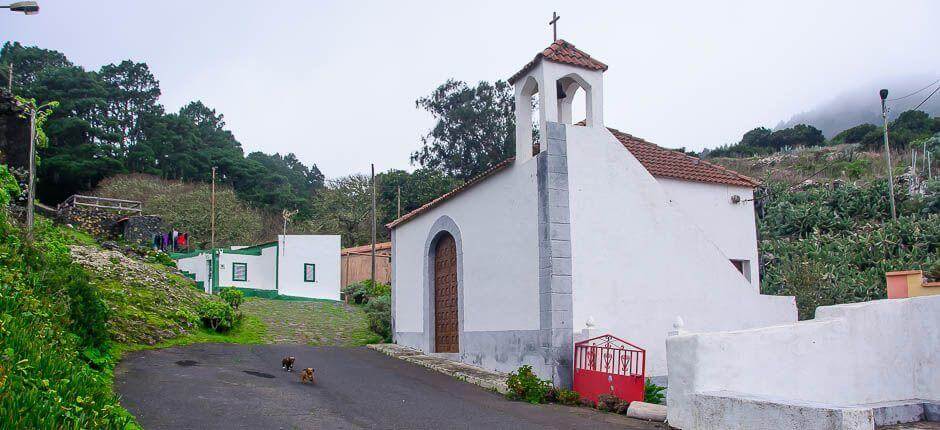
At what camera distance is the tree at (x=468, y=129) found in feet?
140

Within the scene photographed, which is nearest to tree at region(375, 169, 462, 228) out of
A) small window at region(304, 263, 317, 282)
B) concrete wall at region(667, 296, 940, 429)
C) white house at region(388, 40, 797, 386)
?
small window at region(304, 263, 317, 282)

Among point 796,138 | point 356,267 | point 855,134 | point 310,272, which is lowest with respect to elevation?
point 310,272

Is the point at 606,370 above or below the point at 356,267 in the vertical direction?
below

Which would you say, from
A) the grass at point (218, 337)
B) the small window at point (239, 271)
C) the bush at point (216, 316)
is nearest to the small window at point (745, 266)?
the grass at point (218, 337)

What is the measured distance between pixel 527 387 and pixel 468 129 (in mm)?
34072

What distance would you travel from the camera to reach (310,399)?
9.05 meters

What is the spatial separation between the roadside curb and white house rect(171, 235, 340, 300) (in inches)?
590

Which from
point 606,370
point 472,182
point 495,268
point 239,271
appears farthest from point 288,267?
point 606,370

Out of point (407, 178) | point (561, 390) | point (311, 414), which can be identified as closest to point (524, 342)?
point (561, 390)

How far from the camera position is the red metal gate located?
9.34m

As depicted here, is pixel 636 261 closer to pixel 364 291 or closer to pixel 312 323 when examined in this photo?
pixel 312 323

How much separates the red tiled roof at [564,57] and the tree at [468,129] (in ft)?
97.8

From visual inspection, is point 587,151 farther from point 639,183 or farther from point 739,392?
point 739,392

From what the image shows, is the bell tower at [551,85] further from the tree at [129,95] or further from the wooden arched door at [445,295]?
the tree at [129,95]
